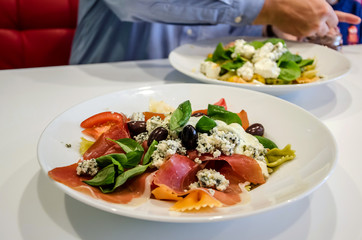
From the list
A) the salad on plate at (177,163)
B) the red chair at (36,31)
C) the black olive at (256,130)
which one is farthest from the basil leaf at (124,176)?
the red chair at (36,31)

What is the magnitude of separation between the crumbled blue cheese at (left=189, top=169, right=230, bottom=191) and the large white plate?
7cm

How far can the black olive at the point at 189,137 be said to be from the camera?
0.81 m

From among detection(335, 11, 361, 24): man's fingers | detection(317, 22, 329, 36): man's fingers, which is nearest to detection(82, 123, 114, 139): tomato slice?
detection(317, 22, 329, 36): man's fingers

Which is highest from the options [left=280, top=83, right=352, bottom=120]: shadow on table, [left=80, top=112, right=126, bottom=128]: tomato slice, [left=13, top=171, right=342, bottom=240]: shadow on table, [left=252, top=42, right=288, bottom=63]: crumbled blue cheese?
[left=252, top=42, right=288, bottom=63]: crumbled blue cheese

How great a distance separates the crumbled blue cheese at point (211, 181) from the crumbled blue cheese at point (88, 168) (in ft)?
0.74

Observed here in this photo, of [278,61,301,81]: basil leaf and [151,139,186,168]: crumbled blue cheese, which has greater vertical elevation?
[151,139,186,168]: crumbled blue cheese

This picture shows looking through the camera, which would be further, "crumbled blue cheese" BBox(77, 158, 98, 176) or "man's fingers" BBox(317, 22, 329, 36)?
"man's fingers" BBox(317, 22, 329, 36)

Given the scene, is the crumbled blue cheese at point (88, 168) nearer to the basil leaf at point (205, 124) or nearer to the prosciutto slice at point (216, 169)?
the prosciutto slice at point (216, 169)

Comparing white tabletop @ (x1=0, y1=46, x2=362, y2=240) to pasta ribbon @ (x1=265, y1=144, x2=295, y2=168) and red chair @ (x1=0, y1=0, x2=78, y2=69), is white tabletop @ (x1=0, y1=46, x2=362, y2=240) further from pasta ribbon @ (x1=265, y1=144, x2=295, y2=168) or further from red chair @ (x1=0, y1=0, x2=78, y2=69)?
red chair @ (x1=0, y1=0, x2=78, y2=69)

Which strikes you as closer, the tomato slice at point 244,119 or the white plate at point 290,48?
the tomato slice at point 244,119

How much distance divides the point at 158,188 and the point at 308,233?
1.09ft

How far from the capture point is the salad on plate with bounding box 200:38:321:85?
143 cm

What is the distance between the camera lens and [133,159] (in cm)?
79

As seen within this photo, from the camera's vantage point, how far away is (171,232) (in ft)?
2.40
